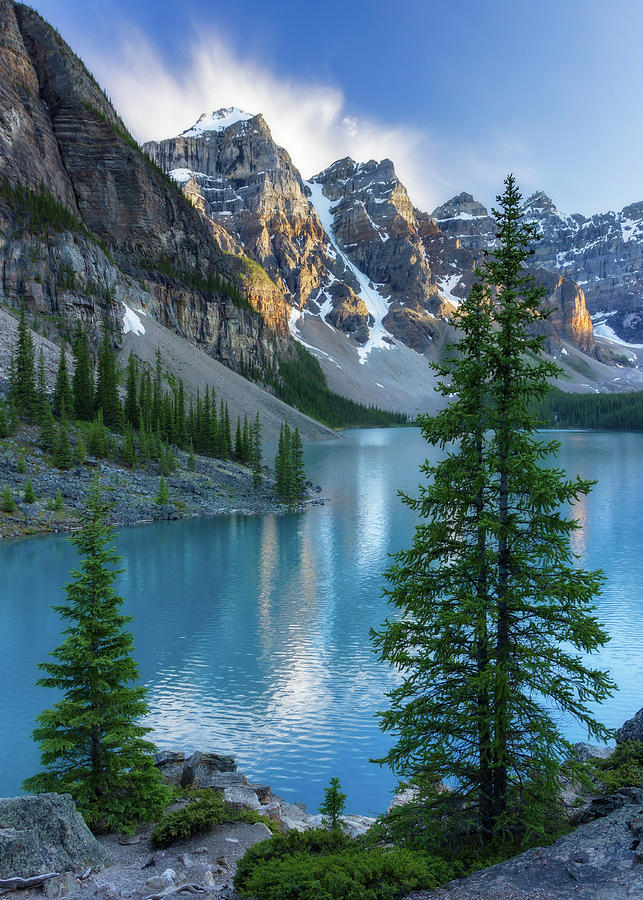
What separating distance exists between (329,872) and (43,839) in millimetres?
4980

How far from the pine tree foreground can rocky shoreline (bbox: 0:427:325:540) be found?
36987mm

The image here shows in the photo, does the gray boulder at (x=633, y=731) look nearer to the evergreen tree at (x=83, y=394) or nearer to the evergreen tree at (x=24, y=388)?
the evergreen tree at (x=24, y=388)

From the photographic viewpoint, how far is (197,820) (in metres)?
9.98

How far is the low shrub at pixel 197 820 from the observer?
9.81 m

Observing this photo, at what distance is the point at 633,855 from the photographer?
703cm

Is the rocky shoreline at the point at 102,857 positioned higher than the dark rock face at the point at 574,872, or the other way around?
the dark rock face at the point at 574,872

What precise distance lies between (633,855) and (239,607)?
2546 centimetres

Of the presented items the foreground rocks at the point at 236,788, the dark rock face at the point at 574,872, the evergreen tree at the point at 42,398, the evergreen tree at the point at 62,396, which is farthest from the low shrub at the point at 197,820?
the evergreen tree at the point at 62,396

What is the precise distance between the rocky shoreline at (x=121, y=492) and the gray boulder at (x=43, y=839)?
34.5 meters

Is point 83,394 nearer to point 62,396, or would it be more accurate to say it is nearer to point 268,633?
point 62,396

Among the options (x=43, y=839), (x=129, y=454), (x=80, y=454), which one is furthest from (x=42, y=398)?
(x=43, y=839)

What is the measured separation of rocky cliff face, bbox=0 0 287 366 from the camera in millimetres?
101875

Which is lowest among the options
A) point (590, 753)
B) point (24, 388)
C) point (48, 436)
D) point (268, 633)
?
point (268, 633)

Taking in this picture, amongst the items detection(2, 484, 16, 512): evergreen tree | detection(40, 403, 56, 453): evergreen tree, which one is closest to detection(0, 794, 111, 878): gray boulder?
detection(2, 484, 16, 512): evergreen tree
